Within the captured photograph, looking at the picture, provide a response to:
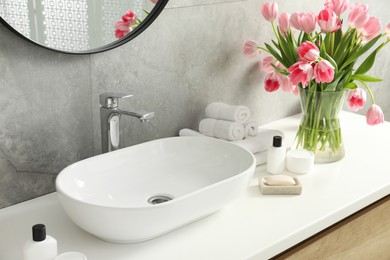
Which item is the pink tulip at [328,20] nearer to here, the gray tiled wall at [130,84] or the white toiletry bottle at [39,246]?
the gray tiled wall at [130,84]

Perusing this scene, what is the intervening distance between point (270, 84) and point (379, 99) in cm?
102

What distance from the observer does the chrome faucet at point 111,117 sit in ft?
5.27

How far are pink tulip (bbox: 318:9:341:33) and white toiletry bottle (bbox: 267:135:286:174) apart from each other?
1.15ft

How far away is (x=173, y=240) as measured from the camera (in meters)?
1.43

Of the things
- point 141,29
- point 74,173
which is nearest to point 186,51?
point 141,29

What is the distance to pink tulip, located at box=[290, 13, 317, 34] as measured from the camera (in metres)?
1.75

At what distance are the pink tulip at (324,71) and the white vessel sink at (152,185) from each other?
30 cm

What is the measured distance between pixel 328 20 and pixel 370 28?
0.14 m

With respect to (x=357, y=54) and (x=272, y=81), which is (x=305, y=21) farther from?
(x=272, y=81)

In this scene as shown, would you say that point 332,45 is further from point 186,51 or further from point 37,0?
point 37,0

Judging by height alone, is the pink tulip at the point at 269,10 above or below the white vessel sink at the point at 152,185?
above

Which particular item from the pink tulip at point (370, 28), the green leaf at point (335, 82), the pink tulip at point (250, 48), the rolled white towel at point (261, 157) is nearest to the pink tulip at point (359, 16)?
the pink tulip at point (370, 28)

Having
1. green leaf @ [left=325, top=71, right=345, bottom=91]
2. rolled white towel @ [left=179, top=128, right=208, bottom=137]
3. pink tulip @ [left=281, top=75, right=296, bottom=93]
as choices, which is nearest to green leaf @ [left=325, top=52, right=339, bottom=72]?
green leaf @ [left=325, top=71, right=345, bottom=91]

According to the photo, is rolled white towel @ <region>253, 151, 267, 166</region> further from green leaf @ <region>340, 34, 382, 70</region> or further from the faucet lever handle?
the faucet lever handle
